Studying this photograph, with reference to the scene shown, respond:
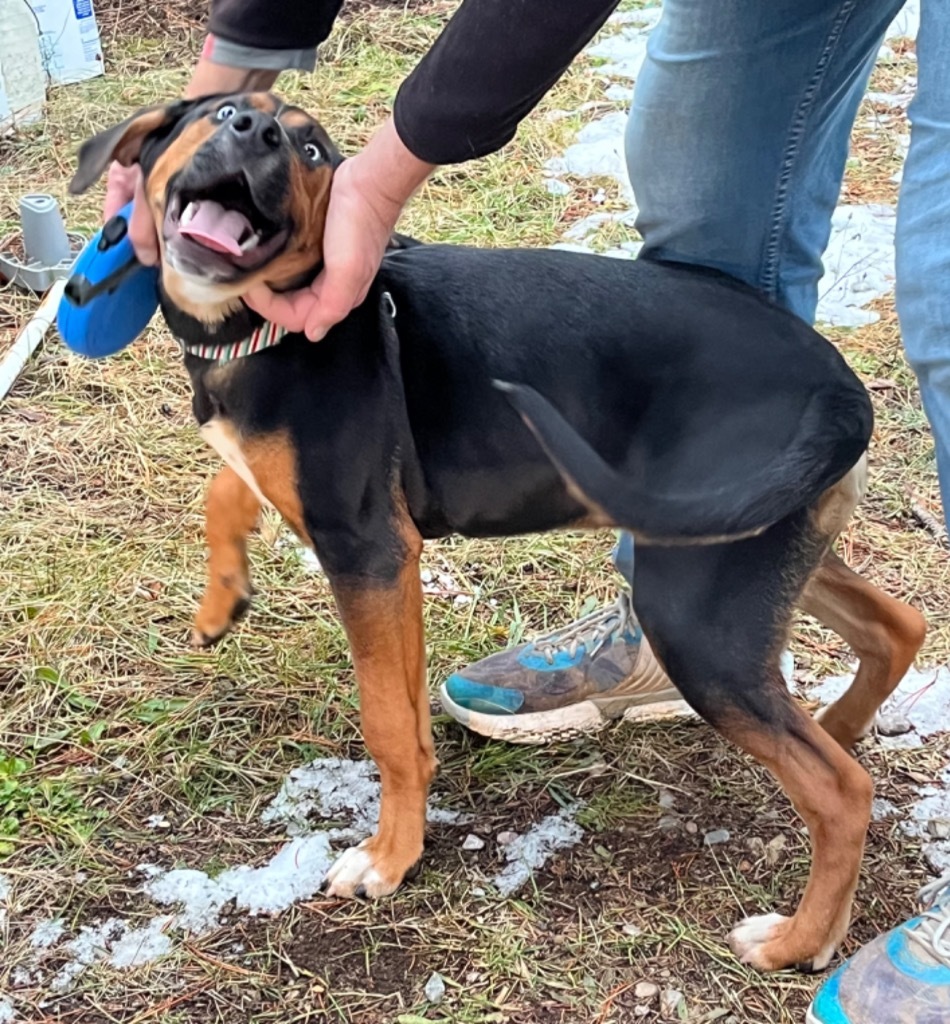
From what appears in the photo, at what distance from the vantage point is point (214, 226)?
2463mm

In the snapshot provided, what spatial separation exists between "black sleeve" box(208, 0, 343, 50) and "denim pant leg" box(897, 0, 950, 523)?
1.24 metres

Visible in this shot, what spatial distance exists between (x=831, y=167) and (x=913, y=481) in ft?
5.01

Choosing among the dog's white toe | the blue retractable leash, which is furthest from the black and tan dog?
the blue retractable leash

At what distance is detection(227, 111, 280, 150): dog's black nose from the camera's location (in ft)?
7.79

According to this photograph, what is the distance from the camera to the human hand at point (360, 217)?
227 centimetres

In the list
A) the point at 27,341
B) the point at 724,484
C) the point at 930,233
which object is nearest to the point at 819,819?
the point at 724,484

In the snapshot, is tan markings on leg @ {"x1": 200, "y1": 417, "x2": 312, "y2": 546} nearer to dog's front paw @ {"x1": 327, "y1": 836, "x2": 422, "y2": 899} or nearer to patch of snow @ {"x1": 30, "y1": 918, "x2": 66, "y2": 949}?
dog's front paw @ {"x1": 327, "y1": 836, "x2": 422, "y2": 899}

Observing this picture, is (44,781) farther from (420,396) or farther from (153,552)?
(420,396)

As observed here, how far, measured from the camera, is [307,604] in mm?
3561

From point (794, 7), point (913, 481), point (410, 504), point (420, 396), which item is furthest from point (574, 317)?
point (913, 481)

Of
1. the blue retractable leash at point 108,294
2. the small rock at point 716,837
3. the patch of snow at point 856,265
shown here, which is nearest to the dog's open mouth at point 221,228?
the blue retractable leash at point 108,294

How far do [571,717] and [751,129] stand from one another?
4.83 feet

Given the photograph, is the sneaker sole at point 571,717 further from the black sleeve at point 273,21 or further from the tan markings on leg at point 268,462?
the black sleeve at point 273,21

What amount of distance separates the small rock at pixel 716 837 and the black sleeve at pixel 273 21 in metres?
2.02
